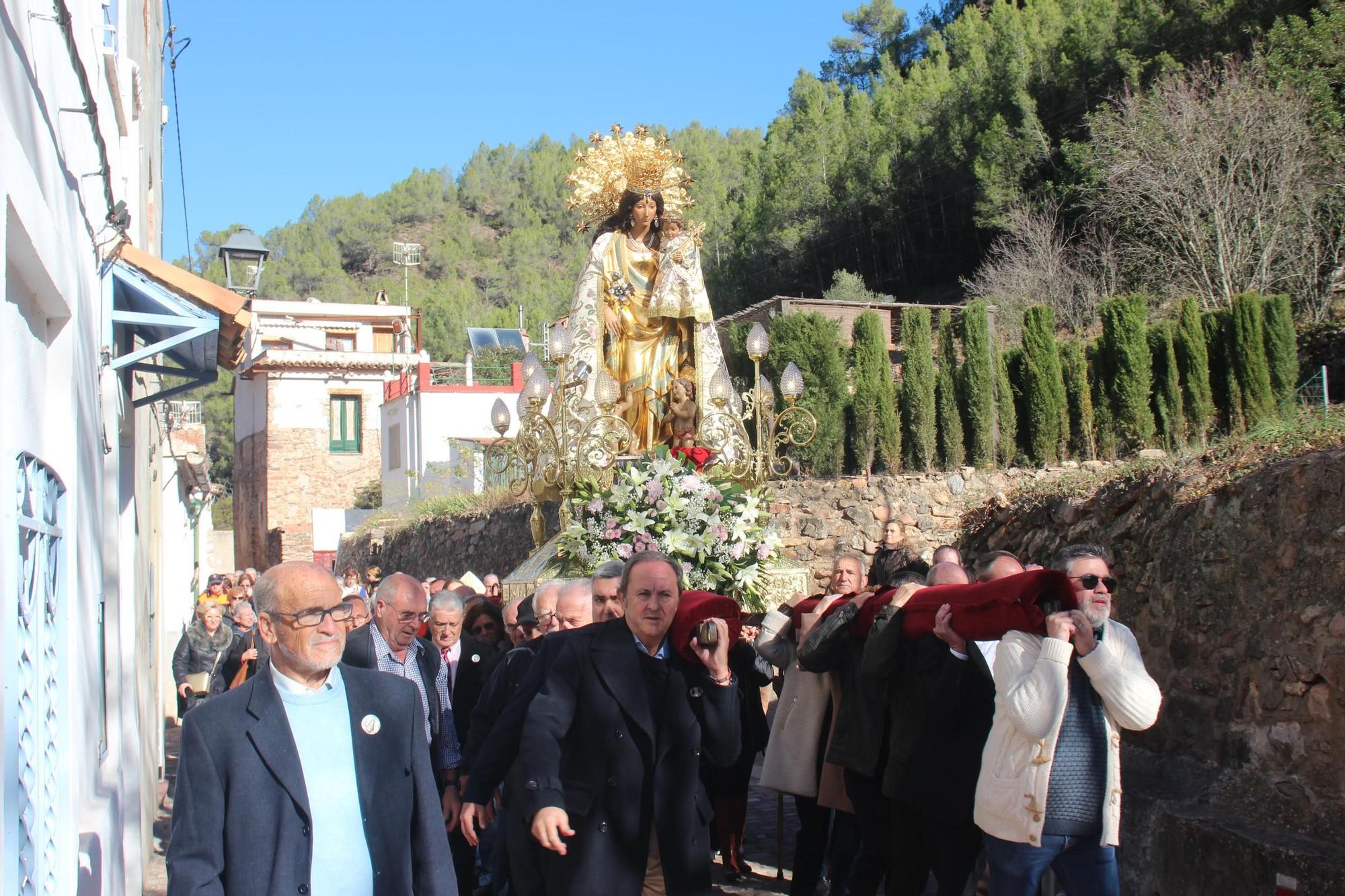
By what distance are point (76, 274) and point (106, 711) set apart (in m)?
2.45

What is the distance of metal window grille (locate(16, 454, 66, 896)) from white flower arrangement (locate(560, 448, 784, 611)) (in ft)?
17.0

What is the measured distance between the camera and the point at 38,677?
12.1ft

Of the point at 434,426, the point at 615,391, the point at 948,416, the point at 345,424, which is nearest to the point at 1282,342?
the point at 948,416

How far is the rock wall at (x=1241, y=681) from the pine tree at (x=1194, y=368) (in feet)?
42.7

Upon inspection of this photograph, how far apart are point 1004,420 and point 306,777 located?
19.5 metres

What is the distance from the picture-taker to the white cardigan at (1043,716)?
4.63 metres

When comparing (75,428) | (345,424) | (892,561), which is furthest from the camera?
(345,424)

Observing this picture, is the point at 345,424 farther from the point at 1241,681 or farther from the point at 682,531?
the point at 1241,681

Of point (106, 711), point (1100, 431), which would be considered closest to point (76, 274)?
point (106, 711)

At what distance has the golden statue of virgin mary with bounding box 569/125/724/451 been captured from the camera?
11344mm

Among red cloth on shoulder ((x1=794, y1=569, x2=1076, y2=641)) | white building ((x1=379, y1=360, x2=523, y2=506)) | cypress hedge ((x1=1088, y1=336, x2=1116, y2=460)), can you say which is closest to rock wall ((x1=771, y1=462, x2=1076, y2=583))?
cypress hedge ((x1=1088, y1=336, x2=1116, y2=460))

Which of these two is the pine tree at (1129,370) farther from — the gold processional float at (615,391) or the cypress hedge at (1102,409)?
the gold processional float at (615,391)

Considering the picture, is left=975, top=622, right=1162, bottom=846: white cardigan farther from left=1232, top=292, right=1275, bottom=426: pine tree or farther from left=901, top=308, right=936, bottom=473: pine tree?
left=901, top=308, right=936, bottom=473: pine tree

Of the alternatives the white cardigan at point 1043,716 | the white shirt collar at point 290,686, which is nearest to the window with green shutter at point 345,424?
the white cardigan at point 1043,716
